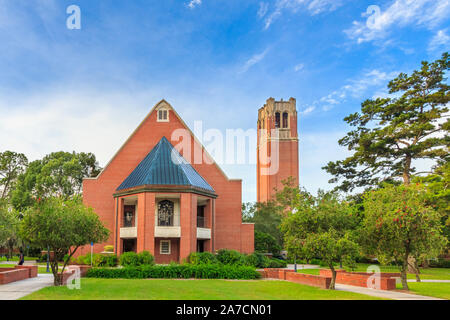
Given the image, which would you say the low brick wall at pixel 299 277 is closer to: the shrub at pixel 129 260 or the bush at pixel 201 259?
the bush at pixel 201 259

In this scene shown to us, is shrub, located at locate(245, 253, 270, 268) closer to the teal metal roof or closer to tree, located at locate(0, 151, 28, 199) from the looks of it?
the teal metal roof

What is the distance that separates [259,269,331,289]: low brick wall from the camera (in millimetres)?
20172

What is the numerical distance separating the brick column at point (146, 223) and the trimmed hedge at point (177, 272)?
5.46 metres

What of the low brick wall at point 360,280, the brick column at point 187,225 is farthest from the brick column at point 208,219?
the low brick wall at point 360,280

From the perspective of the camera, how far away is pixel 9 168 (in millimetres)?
62125

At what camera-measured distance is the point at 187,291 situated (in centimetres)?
1744

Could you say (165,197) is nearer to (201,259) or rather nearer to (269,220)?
(201,259)

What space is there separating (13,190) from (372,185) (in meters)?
51.2

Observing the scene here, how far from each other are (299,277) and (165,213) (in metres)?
15.0

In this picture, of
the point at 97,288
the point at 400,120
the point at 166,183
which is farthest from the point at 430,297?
the point at 400,120

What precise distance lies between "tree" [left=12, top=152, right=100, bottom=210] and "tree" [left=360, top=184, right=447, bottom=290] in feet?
149

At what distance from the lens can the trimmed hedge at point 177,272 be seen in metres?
25.2

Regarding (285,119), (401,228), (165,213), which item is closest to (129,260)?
(165,213)
